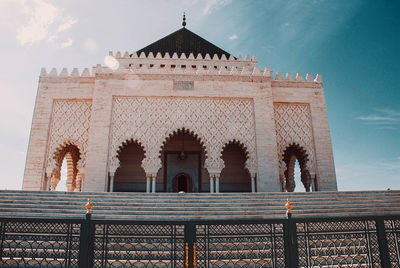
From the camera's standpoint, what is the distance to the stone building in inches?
377

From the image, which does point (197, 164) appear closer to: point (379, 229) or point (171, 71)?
point (171, 71)

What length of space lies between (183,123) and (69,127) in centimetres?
394

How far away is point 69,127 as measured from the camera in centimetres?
999

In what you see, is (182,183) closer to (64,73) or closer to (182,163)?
(182,163)

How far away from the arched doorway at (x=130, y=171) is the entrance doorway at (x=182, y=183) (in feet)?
4.20

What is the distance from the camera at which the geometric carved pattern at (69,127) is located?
9.73 metres

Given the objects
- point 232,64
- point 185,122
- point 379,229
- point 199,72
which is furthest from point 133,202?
point 232,64

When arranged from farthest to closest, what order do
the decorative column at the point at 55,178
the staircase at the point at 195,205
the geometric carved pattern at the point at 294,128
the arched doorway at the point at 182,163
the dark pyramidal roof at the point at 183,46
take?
the dark pyramidal roof at the point at 183,46, the arched doorway at the point at 182,163, the geometric carved pattern at the point at 294,128, the decorative column at the point at 55,178, the staircase at the point at 195,205

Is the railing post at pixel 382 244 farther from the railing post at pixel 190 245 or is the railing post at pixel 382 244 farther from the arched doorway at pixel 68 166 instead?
the arched doorway at pixel 68 166

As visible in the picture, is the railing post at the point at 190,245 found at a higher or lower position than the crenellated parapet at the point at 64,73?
lower

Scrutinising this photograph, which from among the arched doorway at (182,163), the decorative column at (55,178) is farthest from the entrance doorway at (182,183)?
the decorative column at (55,178)

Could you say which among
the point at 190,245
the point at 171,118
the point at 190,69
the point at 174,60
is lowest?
the point at 190,245

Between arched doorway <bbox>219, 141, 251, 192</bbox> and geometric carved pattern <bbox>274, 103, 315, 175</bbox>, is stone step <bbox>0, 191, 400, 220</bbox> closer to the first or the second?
geometric carved pattern <bbox>274, 103, 315, 175</bbox>

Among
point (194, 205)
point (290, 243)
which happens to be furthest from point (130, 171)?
point (290, 243)
